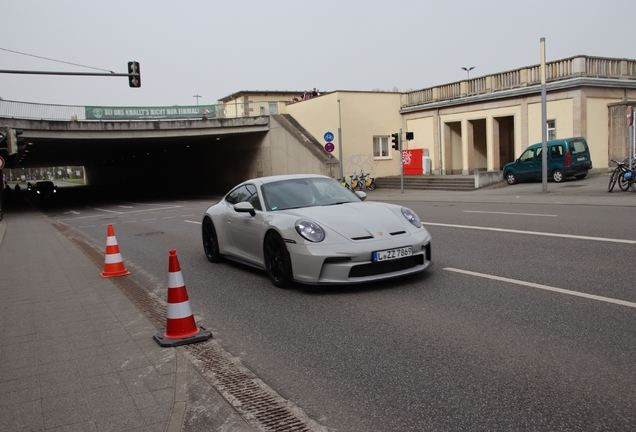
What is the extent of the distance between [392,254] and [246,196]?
283 centimetres

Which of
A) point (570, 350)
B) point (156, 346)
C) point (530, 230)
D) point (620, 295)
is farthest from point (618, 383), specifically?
point (530, 230)

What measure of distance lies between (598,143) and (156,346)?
26.6 meters

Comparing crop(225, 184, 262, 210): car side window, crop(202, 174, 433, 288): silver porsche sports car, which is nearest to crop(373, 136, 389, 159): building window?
crop(225, 184, 262, 210): car side window

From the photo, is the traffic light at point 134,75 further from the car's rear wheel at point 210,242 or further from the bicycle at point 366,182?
the car's rear wheel at point 210,242

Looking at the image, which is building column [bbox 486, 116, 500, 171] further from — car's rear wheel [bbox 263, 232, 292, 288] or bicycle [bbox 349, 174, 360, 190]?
car's rear wheel [bbox 263, 232, 292, 288]

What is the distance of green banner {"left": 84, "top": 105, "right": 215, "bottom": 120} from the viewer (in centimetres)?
3259

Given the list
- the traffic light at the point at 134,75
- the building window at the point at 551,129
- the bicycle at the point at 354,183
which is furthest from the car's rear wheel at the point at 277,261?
the bicycle at the point at 354,183

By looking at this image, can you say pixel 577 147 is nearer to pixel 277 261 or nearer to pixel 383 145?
pixel 383 145

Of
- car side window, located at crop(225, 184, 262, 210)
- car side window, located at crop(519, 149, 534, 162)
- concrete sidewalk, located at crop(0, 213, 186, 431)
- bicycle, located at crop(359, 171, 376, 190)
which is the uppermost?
car side window, located at crop(519, 149, 534, 162)

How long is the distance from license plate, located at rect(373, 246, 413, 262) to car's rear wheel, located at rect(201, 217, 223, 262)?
3.55m

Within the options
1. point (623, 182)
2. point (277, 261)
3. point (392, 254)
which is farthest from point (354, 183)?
point (392, 254)

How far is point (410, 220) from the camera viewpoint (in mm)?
7109

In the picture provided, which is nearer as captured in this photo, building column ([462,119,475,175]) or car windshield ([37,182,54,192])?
building column ([462,119,475,175])

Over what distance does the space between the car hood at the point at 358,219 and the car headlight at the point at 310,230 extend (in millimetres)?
83
